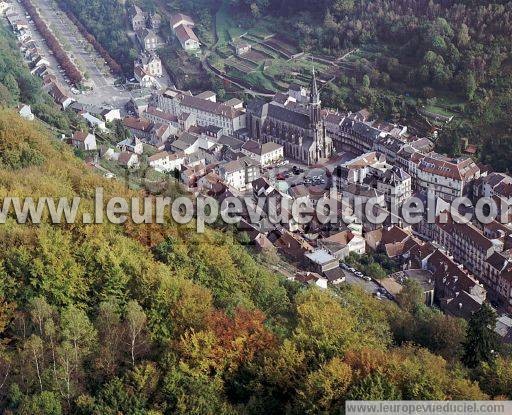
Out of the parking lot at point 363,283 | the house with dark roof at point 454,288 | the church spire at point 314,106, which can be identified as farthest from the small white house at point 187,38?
the house with dark roof at point 454,288

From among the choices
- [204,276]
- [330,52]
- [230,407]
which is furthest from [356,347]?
[330,52]

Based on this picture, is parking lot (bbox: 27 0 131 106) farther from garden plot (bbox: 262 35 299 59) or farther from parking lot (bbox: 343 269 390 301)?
parking lot (bbox: 343 269 390 301)

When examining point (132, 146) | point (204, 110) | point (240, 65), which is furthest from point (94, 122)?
point (240, 65)

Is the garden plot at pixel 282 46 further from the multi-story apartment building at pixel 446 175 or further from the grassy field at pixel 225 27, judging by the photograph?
the multi-story apartment building at pixel 446 175

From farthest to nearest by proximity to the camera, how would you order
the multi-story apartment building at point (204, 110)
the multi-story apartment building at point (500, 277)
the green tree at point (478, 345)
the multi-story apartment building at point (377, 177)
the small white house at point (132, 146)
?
the multi-story apartment building at point (204, 110), the small white house at point (132, 146), the multi-story apartment building at point (377, 177), the multi-story apartment building at point (500, 277), the green tree at point (478, 345)

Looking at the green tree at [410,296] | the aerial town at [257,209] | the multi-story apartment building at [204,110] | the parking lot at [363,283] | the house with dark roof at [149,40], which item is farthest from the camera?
the house with dark roof at [149,40]

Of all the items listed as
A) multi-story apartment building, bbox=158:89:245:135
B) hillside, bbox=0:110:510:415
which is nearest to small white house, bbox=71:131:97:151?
multi-story apartment building, bbox=158:89:245:135

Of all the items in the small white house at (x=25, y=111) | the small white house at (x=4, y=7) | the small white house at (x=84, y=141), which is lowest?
the small white house at (x=4, y=7)
